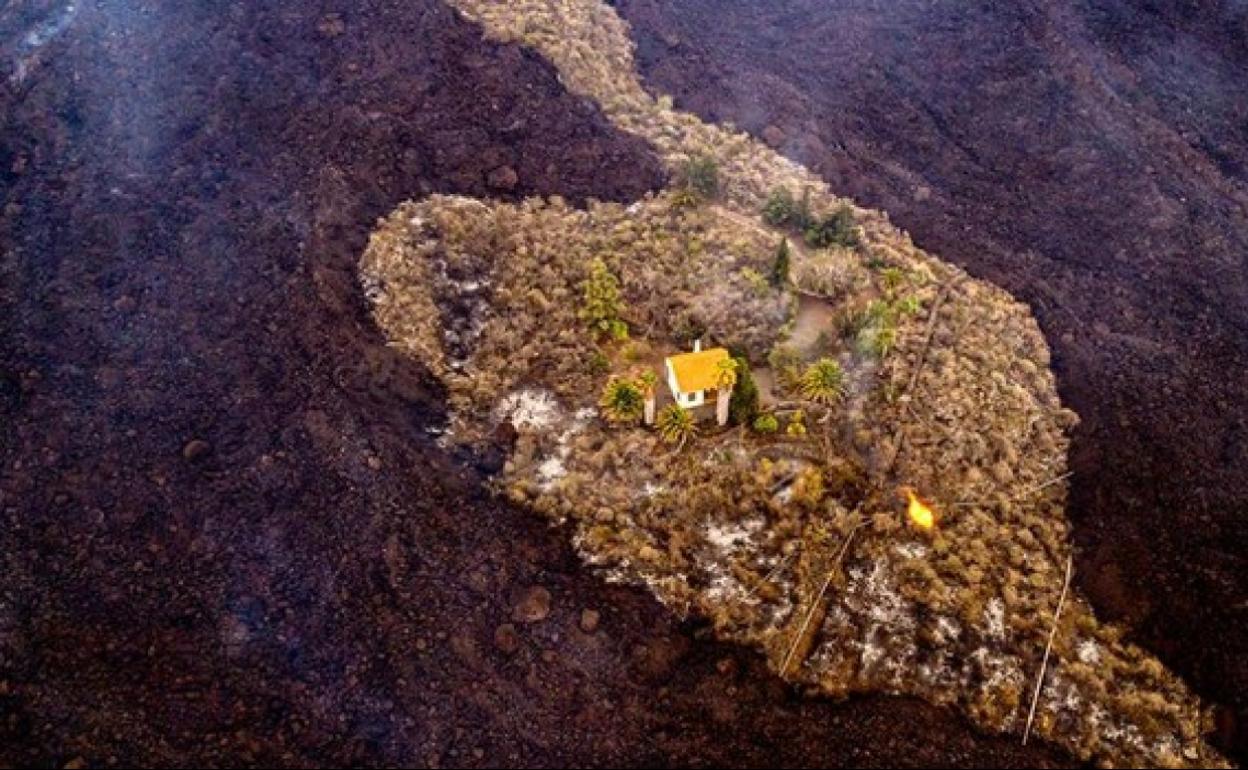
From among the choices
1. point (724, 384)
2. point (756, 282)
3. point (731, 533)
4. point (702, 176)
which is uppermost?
point (702, 176)

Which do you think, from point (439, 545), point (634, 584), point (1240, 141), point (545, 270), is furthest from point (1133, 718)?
point (1240, 141)

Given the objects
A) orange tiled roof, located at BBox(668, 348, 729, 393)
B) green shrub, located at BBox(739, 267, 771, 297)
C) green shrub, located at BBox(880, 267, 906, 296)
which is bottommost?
orange tiled roof, located at BBox(668, 348, 729, 393)

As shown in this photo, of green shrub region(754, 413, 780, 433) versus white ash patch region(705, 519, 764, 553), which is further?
green shrub region(754, 413, 780, 433)

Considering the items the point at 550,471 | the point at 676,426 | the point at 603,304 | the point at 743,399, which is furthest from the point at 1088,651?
the point at 603,304

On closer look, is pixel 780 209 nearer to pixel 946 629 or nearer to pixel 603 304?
pixel 603 304

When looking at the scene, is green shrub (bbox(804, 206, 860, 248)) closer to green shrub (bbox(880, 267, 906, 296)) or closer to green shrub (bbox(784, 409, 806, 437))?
green shrub (bbox(880, 267, 906, 296))

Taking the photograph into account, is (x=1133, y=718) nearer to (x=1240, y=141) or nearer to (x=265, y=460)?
(x=265, y=460)

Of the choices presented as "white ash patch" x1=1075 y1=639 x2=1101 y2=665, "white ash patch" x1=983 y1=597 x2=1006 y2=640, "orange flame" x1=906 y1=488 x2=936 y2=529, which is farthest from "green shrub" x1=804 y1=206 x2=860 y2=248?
"white ash patch" x1=1075 y1=639 x2=1101 y2=665

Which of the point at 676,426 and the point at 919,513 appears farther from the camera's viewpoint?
the point at 676,426
